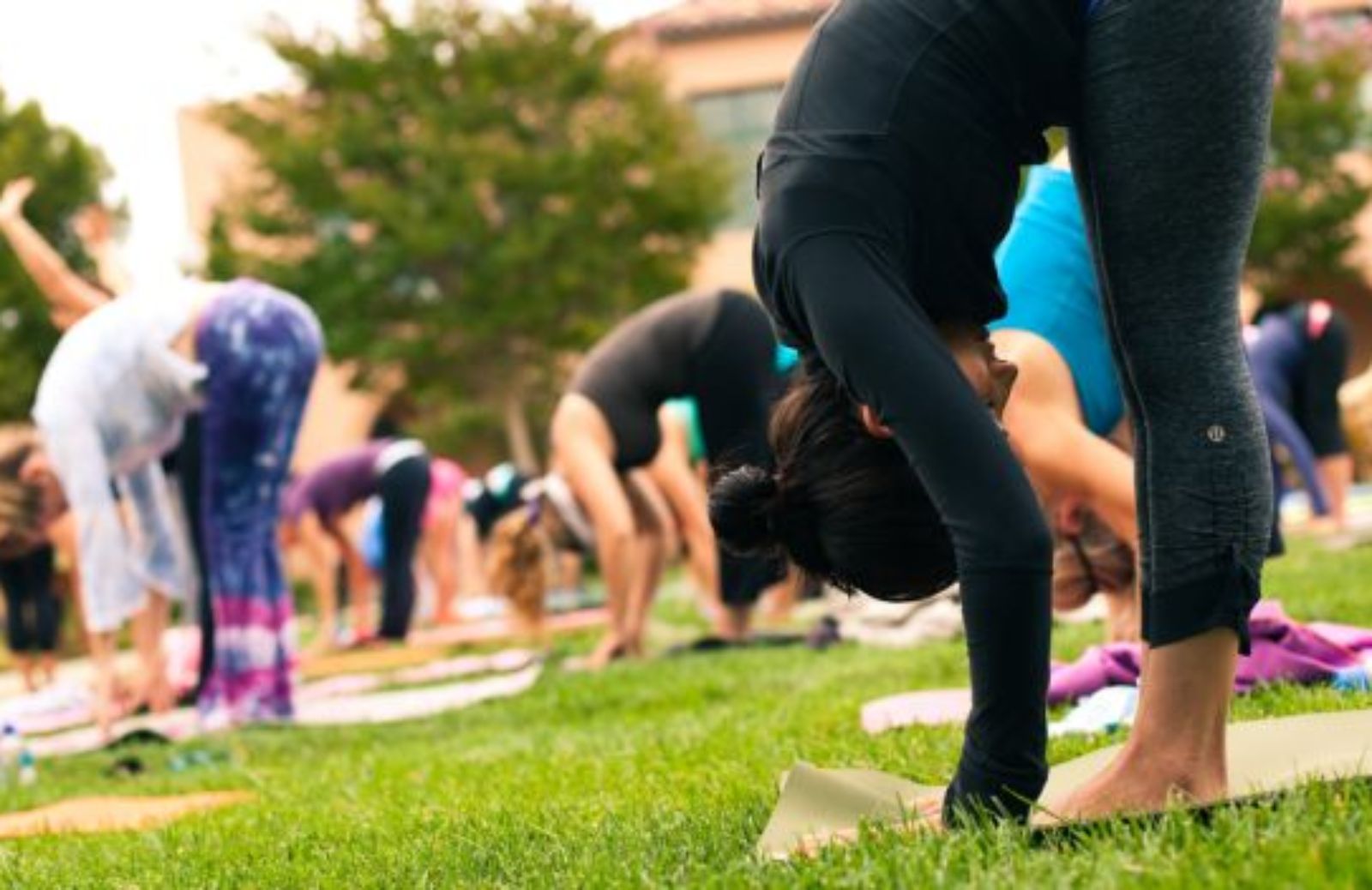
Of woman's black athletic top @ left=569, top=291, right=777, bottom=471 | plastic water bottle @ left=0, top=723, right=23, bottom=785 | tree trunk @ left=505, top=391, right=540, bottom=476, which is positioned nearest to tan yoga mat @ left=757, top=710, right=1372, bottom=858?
plastic water bottle @ left=0, top=723, right=23, bottom=785

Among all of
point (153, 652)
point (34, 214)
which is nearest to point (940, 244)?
point (153, 652)

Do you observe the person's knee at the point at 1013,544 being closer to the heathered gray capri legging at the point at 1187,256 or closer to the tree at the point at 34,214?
the heathered gray capri legging at the point at 1187,256

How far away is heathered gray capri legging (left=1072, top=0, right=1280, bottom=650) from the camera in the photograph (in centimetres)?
251

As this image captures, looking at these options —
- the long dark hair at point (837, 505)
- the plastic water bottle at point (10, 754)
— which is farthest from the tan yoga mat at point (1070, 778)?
the plastic water bottle at point (10, 754)

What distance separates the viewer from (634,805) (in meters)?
3.36

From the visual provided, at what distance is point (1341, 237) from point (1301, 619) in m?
27.5

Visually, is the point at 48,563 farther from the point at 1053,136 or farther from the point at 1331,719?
the point at 1331,719

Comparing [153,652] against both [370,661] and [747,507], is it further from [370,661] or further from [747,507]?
[747,507]

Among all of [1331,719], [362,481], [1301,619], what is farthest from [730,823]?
[362,481]

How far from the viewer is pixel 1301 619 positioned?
560cm

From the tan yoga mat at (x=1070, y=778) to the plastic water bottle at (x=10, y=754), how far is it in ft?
12.5

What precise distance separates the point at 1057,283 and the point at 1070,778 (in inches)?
88.5

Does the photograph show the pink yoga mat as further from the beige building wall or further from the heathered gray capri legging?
the beige building wall

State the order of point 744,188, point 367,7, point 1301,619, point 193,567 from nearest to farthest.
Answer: point 1301,619
point 193,567
point 367,7
point 744,188
